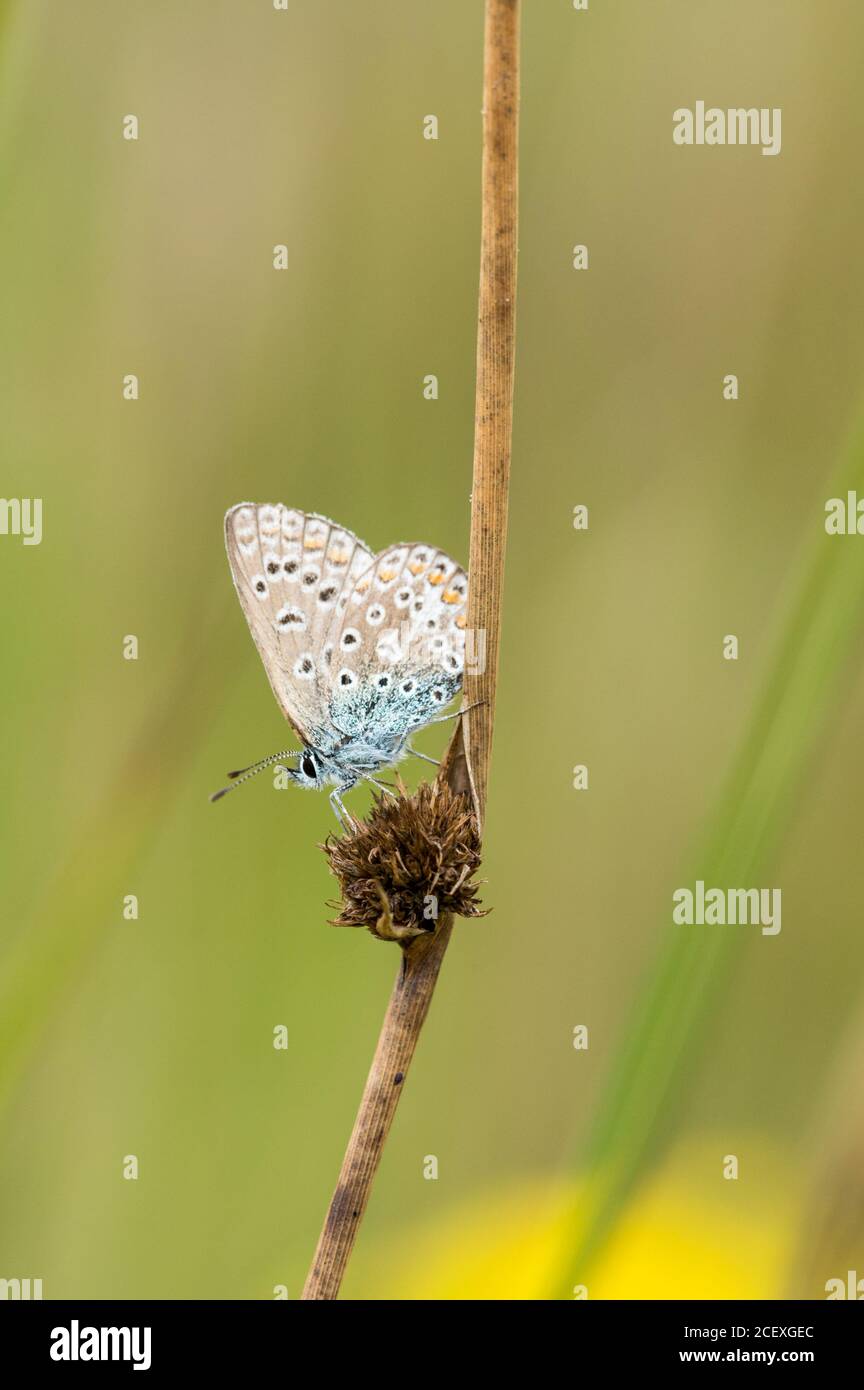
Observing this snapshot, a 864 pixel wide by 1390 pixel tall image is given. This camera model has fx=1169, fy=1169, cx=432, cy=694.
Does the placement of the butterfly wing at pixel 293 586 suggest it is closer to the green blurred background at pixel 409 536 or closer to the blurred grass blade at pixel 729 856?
the green blurred background at pixel 409 536

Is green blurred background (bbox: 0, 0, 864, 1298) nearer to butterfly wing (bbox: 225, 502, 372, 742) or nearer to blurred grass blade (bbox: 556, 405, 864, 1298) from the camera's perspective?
butterfly wing (bbox: 225, 502, 372, 742)

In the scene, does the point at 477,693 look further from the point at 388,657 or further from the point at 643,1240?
the point at 643,1240

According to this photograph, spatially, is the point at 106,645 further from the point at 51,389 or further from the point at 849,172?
the point at 849,172

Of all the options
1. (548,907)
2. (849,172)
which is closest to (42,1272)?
(548,907)

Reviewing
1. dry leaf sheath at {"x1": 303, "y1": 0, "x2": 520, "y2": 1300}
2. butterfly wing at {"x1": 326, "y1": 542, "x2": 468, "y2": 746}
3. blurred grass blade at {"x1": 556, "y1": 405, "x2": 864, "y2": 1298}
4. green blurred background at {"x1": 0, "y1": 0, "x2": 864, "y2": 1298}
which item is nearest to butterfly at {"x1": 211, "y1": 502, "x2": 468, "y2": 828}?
butterfly wing at {"x1": 326, "y1": 542, "x2": 468, "y2": 746}

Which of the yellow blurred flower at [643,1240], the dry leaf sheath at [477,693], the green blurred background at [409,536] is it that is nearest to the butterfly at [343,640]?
the green blurred background at [409,536]

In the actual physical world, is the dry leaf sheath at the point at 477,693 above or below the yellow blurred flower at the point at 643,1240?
above

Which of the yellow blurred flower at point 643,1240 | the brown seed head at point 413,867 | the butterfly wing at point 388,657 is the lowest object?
the yellow blurred flower at point 643,1240
